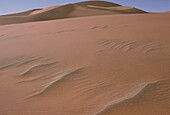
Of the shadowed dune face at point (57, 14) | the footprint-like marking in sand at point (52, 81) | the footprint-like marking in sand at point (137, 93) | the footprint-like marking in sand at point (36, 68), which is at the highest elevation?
the shadowed dune face at point (57, 14)

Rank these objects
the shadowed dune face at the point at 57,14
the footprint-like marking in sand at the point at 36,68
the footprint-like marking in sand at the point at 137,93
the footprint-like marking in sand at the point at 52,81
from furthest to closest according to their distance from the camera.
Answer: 1. the shadowed dune face at the point at 57,14
2. the footprint-like marking in sand at the point at 36,68
3. the footprint-like marking in sand at the point at 52,81
4. the footprint-like marking in sand at the point at 137,93

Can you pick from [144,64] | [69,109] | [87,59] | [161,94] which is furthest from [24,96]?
[144,64]

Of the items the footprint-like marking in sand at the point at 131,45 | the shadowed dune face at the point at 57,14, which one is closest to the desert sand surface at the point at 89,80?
the footprint-like marking in sand at the point at 131,45

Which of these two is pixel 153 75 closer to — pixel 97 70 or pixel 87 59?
pixel 97 70

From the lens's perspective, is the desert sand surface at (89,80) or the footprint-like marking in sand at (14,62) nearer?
the desert sand surface at (89,80)

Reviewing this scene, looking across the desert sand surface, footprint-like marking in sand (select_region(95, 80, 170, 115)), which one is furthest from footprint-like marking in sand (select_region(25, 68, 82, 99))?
footprint-like marking in sand (select_region(95, 80, 170, 115))

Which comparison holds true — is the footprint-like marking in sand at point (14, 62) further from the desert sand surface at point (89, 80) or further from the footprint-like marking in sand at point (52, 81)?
the footprint-like marking in sand at point (52, 81)

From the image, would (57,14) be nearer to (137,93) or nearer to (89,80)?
(89,80)

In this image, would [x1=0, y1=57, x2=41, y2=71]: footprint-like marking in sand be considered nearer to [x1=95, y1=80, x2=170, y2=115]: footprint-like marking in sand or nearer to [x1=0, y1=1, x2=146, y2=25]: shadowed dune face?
[x1=95, y1=80, x2=170, y2=115]: footprint-like marking in sand

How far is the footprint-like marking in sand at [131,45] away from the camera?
1.98 meters

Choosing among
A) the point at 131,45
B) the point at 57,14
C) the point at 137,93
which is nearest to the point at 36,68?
the point at 137,93

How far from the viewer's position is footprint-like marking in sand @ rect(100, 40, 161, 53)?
1.98m

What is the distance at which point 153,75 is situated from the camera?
4.33 feet

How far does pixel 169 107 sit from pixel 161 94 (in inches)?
5.3
